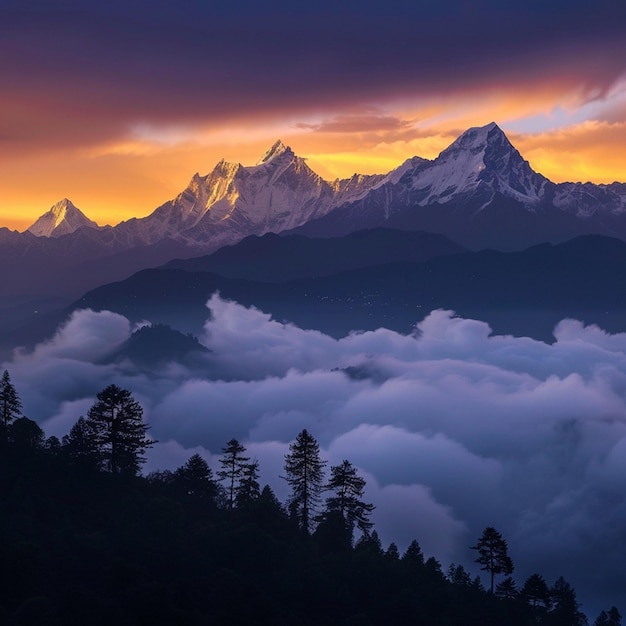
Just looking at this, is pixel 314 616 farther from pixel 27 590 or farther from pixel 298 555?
pixel 27 590

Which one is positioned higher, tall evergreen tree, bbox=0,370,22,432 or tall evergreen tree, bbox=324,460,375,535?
tall evergreen tree, bbox=0,370,22,432

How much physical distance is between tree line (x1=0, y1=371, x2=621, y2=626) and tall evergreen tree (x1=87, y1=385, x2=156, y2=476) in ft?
0.44

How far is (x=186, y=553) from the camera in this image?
7062 centimetres

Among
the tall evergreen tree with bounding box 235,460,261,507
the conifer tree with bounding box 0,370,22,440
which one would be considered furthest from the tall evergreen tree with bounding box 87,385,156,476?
the conifer tree with bounding box 0,370,22,440

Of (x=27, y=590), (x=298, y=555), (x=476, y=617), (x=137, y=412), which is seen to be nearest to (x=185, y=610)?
(x=27, y=590)

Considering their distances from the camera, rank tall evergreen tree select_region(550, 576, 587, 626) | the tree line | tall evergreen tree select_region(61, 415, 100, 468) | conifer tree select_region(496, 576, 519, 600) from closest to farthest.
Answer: the tree line
tall evergreen tree select_region(61, 415, 100, 468)
tall evergreen tree select_region(550, 576, 587, 626)
conifer tree select_region(496, 576, 519, 600)

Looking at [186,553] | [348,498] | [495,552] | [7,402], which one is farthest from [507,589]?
[7,402]

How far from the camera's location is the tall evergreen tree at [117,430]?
289 ft

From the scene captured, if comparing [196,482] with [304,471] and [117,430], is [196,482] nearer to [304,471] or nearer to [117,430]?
[117,430]

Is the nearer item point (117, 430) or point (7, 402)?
point (117, 430)

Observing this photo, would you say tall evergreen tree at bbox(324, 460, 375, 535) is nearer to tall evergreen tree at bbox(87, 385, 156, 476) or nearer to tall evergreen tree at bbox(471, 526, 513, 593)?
tall evergreen tree at bbox(471, 526, 513, 593)

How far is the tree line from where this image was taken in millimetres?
60750

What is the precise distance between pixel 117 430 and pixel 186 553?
20.8 meters

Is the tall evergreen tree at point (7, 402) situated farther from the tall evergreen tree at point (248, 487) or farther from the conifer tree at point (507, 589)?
the conifer tree at point (507, 589)
